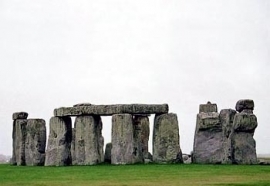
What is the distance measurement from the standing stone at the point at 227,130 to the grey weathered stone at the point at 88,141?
15.6 feet

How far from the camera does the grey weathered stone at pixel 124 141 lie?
84.7 ft

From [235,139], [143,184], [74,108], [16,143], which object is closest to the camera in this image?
[143,184]

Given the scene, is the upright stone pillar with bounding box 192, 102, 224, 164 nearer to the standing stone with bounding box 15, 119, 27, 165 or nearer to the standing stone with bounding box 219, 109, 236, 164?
the standing stone with bounding box 219, 109, 236, 164

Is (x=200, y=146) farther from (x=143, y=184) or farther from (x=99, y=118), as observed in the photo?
(x=143, y=184)

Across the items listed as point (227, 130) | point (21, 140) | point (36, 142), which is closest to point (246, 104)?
point (227, 130)

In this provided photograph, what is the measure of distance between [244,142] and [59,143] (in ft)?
23.7

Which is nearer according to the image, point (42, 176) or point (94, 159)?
point (42, 176)

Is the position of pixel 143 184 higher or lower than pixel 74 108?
lower

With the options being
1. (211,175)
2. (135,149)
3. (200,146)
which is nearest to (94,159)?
(135,149)

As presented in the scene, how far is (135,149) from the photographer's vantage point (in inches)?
1025

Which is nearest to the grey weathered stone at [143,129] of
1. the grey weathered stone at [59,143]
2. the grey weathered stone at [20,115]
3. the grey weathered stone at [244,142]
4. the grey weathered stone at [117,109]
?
the grey weathered stone at [117,109]

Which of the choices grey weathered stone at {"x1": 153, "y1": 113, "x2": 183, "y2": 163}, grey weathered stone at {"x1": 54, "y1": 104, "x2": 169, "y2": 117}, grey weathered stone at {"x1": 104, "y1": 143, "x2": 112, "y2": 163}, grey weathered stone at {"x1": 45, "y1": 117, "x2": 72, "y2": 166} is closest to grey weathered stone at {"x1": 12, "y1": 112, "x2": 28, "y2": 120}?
grey weathered stone at {"x1": 45, "y1": 117, "x2": 72, "y2": 166}

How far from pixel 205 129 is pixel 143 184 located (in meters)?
9.49

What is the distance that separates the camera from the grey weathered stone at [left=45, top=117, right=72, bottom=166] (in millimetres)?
27281
